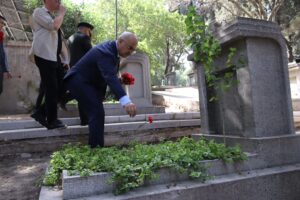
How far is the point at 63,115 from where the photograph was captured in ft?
22.0

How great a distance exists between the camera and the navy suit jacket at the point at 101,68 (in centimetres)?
330

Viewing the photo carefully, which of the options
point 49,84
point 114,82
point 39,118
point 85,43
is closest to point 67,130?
point 39,118

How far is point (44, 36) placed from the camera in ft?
14.5

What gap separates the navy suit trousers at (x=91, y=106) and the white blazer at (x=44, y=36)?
901 millimetres

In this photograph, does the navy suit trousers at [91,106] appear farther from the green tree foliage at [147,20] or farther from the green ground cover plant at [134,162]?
the green tree foliage at [147,20]

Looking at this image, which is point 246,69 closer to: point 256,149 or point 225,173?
point 256,149

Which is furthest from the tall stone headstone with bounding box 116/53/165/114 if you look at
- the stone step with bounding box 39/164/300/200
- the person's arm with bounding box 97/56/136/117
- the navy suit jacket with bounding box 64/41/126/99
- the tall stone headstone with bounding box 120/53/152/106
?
the stone step with bounding box 39/164/300/200

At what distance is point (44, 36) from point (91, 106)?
1558 millimetres

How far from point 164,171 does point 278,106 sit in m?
1.74

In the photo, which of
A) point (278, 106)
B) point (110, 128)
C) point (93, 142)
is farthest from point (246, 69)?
point (110, 128)

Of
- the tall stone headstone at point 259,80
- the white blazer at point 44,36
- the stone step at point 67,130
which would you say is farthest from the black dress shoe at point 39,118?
the tall stone headstone at point 259,80

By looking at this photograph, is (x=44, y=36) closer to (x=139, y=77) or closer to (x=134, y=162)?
(x=134, y=162)

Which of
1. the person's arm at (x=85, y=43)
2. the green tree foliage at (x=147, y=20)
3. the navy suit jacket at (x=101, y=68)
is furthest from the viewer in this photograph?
the green tree foliage at (x=147, y=20)

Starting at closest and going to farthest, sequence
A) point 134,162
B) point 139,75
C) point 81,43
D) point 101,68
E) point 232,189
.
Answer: point 134,162, point 232,189, point 101,68, point 81,43, point 139,75
